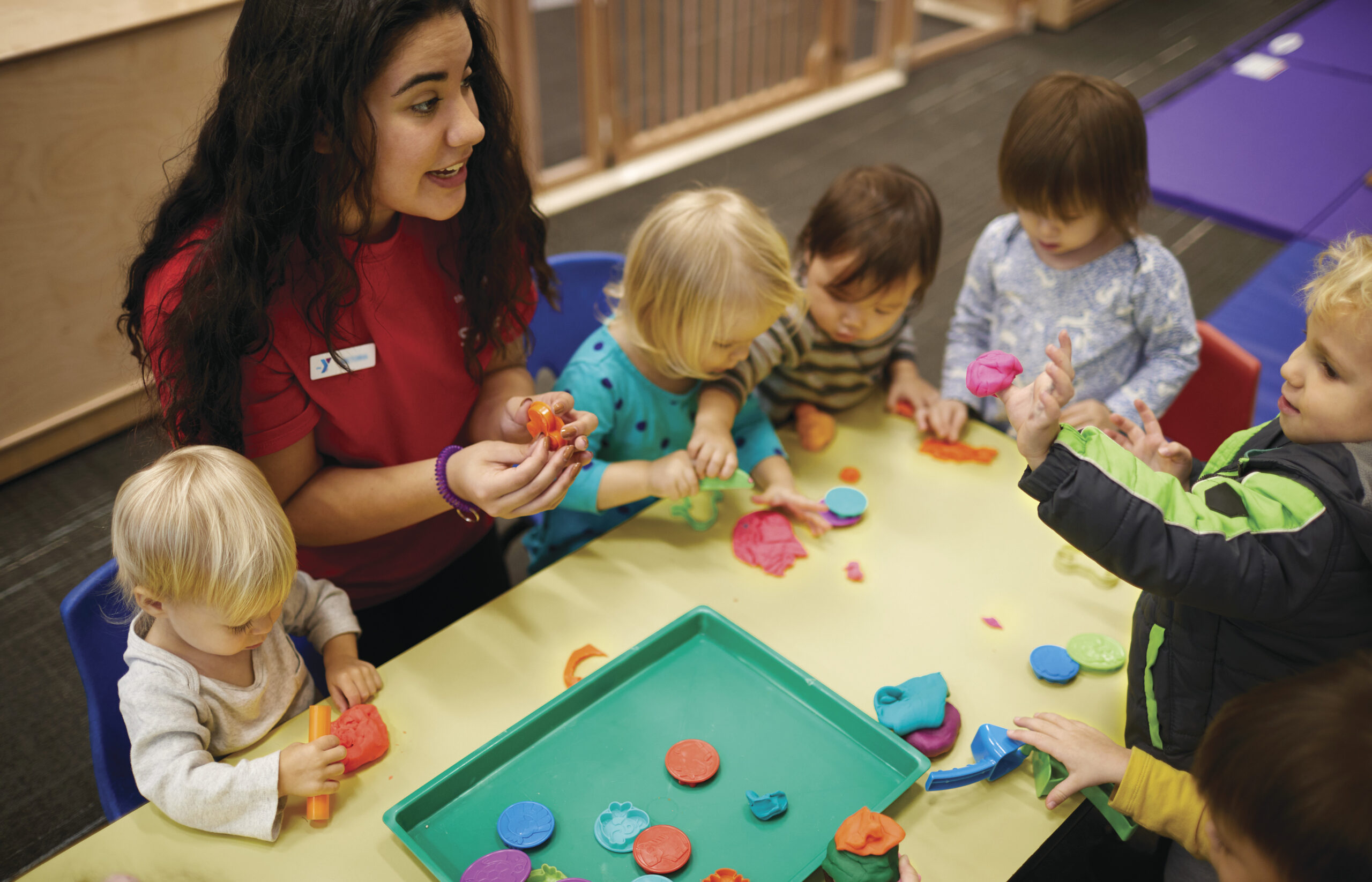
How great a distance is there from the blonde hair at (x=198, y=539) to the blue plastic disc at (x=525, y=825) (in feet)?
1.08

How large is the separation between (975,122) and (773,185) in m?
1.14

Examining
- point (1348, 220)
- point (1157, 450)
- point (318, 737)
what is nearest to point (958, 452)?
point (1157, 450)

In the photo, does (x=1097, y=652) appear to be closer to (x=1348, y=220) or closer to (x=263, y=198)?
(x=263, y=198)

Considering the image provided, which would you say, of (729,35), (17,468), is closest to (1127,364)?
(17,468)

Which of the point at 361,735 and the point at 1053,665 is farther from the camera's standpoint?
the point at 1053,665

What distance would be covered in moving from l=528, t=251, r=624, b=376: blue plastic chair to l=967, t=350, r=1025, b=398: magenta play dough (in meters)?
0.81

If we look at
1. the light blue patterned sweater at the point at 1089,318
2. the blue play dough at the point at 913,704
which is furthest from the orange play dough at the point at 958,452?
the blue play dough at the point at 913,704

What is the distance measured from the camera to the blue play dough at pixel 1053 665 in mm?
1147

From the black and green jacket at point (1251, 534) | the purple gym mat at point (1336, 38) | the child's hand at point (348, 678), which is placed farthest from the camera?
the purple gym mat at point (1336, 38)

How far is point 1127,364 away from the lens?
175cm

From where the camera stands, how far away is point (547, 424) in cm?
120

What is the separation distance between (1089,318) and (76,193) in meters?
2.23

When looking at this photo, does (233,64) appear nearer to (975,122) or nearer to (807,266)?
(807,266)

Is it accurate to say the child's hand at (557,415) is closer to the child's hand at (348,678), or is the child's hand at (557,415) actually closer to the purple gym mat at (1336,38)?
the child's hand at (348,678)
